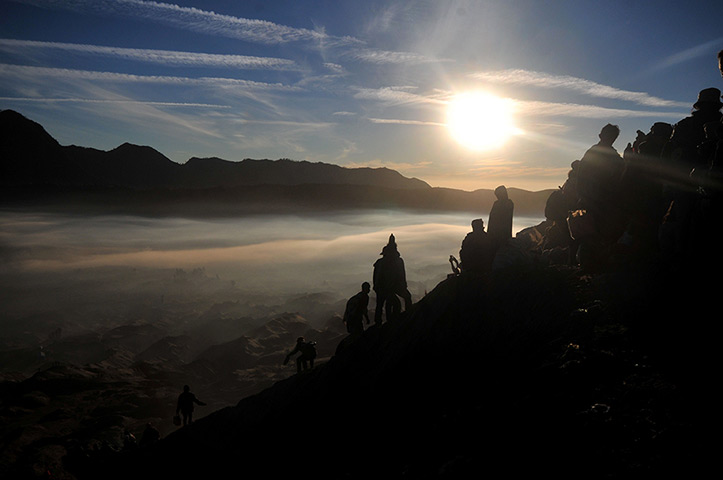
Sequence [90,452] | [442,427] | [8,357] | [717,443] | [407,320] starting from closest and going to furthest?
[717,443] → [442,427] → [407,320] → [90,452] → [8,357]

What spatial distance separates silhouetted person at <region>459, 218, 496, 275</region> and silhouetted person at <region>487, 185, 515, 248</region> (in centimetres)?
19

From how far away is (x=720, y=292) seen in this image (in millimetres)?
5961

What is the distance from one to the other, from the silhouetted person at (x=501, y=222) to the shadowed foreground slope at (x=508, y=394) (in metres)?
1.49

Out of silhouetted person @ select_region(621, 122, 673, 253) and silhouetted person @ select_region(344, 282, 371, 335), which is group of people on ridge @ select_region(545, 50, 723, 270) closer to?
silhouetted person @ select_region(621, 122, 673, 253)

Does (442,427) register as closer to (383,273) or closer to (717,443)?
(717,443)

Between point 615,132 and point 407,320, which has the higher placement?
point 615,132

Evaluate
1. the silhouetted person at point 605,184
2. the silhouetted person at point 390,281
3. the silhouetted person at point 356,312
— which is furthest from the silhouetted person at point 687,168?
the silhouetted person at point 356,312

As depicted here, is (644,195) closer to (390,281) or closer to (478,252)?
(478,252)

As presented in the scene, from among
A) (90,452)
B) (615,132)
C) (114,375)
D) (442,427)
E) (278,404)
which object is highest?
(615,132)

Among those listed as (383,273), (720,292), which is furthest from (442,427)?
(383,273)

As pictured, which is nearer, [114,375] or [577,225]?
[577,225]

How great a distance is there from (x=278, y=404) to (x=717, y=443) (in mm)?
12334

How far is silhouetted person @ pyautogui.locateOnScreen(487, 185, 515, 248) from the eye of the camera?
452 inches

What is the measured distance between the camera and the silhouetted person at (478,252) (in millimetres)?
11391
